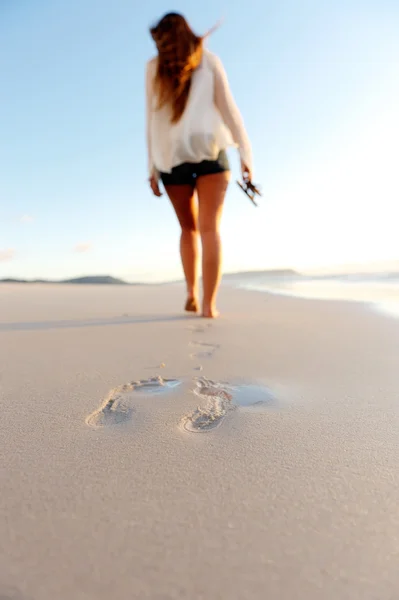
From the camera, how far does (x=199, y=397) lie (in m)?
0.92

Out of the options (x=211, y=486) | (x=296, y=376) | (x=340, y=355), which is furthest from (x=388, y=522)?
(x=340, y=355)

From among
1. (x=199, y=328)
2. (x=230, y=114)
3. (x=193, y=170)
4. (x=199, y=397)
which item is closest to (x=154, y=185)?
(x=193, y=170)

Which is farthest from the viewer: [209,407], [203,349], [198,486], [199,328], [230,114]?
[230,114]

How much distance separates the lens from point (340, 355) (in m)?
1.37

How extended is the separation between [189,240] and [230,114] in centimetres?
77

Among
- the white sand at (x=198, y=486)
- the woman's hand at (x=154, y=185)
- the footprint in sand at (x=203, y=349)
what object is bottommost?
the footprint in sand at (x=203, y=349)

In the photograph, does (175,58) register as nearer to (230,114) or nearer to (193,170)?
(230,114)

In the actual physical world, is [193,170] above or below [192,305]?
above

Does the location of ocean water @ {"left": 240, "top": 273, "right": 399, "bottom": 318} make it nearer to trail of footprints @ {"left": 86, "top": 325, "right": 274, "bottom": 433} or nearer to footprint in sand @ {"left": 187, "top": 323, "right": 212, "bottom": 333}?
footprint in sand @ {"left": 187, "top": 323, "right": 212, "bottom": 333}

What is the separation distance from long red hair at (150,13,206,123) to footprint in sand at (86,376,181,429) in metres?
1.90

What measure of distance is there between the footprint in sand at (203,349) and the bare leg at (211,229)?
2.87ft

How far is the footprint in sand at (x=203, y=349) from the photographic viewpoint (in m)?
1.37

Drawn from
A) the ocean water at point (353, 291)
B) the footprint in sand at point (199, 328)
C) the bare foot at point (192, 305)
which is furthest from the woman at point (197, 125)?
the ocean water at point (353, 291)

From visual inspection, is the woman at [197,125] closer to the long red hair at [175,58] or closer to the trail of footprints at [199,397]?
the long red hair at [175,58]
